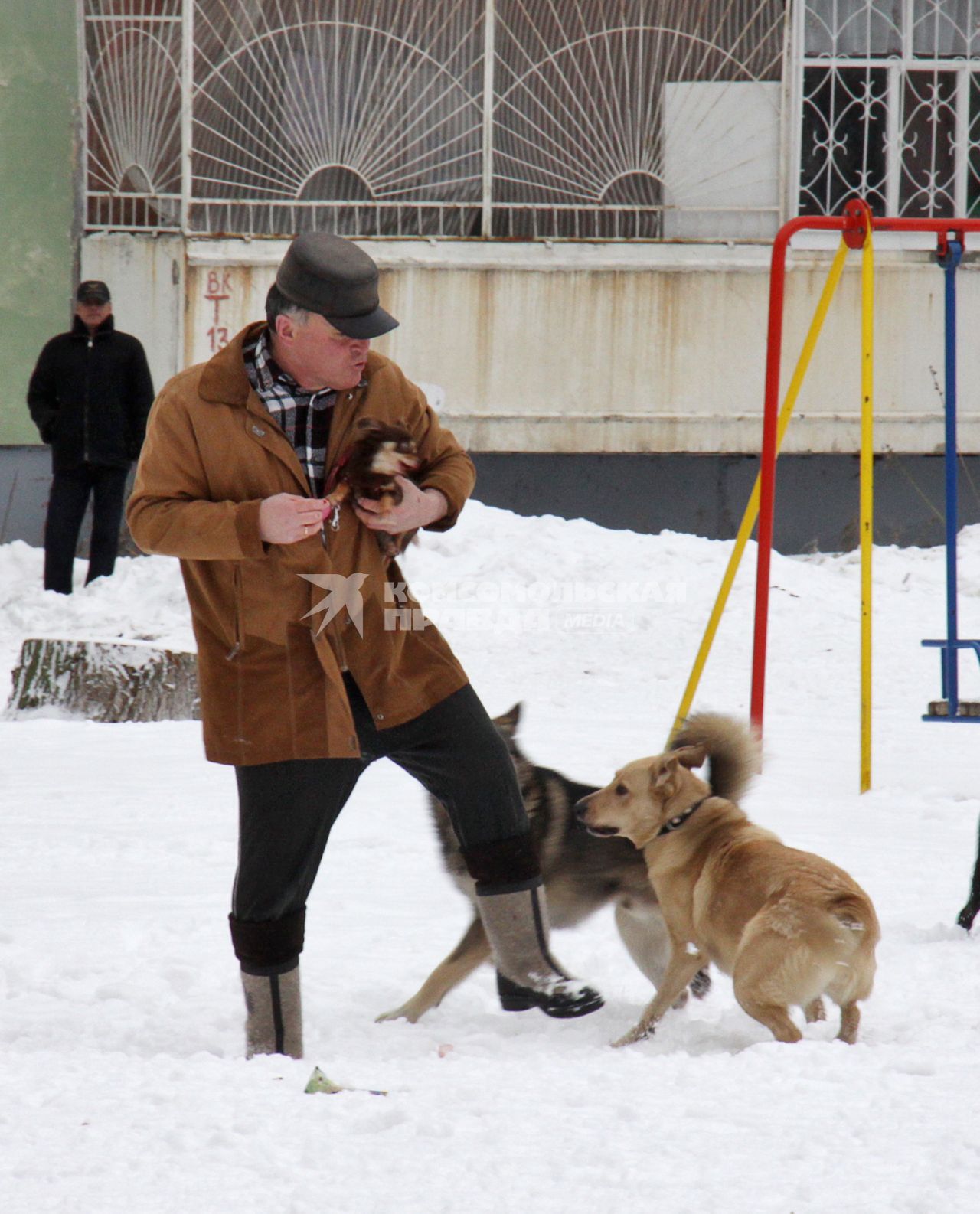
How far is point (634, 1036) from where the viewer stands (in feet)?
9.82

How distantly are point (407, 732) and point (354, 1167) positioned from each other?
95 centimetres

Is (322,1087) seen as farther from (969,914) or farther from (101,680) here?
(101,680)

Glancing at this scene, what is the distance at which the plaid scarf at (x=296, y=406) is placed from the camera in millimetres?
2682

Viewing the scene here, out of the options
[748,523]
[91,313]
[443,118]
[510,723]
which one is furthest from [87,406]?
[510,723]

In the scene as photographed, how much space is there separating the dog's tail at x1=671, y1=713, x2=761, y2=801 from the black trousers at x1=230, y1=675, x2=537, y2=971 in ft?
1.98

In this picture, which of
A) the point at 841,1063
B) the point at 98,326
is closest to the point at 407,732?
the point at 841,1063

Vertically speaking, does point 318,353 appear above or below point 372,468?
above

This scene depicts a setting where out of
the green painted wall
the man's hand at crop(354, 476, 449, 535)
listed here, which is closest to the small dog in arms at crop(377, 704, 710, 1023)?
the man's hand at crop(354, 476, 449, 535)

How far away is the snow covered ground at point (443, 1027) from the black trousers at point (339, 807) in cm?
28

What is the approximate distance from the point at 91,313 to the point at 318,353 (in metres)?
6.19

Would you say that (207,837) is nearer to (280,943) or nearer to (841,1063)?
(280,943)

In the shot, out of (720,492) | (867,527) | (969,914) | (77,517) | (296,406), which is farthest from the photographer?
(720,492)

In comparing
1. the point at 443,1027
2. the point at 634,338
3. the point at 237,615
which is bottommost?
the point at 443,1027

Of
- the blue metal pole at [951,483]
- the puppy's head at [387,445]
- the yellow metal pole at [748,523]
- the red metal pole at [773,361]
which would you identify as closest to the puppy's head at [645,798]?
the puppy's head at [387,445]
